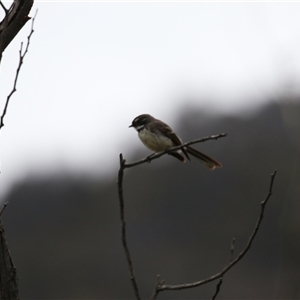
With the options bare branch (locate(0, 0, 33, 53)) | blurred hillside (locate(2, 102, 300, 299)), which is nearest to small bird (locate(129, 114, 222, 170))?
bare branch (locate(0, 0, 33, 53))

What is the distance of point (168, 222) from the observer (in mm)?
29172

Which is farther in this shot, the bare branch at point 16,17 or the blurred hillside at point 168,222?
the blurred hillside at point 168,222

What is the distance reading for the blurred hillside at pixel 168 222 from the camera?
23594mm

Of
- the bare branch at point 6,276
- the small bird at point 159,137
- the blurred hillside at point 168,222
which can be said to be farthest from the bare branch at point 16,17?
the blurred hillside at point 168,222

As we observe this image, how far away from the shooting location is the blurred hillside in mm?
23594

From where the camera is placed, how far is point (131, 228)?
2933 cm

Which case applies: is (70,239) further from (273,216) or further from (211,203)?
(273,216)

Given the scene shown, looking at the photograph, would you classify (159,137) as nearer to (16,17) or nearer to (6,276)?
(16,17)

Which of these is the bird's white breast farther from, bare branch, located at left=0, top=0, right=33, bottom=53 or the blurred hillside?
the blurred hillside

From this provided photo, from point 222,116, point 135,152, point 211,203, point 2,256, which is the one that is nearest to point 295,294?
point 2,256

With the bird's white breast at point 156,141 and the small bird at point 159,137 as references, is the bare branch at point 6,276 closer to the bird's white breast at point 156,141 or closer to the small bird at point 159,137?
the small bird at point 159,137

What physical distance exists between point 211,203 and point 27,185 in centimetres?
1291

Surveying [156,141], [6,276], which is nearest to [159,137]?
[156,141]

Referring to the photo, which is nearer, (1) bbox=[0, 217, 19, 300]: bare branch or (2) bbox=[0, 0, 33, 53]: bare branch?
(1) bbox=[0, 217, 19, 300]: bare branch
